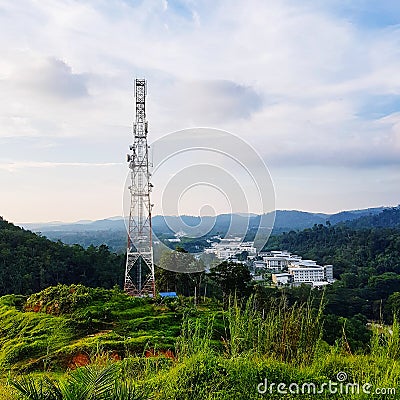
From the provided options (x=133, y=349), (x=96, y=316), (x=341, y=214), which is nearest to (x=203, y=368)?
(x=133, y=349)

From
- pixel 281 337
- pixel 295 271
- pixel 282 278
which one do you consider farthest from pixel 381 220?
pixel 281 337

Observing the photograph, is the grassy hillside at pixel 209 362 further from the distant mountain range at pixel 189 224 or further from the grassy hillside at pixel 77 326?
the distant mountain range at pixel 189 224

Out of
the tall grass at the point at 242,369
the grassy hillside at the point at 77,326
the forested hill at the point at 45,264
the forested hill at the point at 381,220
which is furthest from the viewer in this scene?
the forested hill at the point at 381,220

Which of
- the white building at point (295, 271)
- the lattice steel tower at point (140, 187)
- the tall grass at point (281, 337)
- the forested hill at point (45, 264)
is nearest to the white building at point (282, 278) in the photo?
the white building at point (295, 271)

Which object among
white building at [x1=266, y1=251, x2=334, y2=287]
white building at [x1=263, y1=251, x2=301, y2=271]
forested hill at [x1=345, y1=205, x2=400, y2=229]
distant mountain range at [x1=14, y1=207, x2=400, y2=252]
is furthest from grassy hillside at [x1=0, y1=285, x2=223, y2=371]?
forested hill at [x1=345, y1=205, x2=400, y2=229]

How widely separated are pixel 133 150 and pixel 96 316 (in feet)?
13.9

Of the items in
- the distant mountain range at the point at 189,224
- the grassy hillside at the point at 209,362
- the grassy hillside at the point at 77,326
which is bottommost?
the grassy hillside at the point at 77,326

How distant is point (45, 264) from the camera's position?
18.0m

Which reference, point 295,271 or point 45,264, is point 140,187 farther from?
point 295,271

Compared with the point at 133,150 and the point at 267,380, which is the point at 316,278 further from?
the point at 267,380

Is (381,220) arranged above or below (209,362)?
above

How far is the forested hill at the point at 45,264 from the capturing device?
16.7 metres

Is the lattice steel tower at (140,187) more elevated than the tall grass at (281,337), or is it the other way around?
the lattice steel tower at (140,187)

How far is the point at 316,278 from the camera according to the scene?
2772cm
